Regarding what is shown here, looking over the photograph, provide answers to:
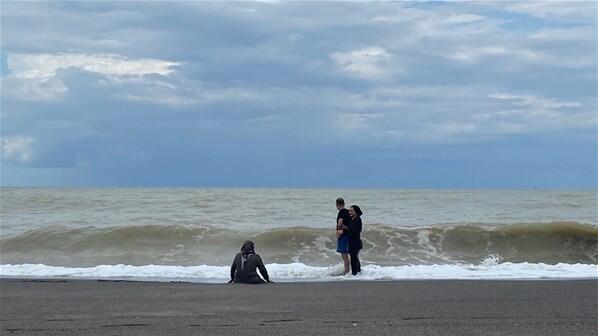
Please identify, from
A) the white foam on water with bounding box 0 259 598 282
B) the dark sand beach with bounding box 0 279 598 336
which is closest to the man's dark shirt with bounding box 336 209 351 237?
the white foam on water with bounding box 0 259 598 282

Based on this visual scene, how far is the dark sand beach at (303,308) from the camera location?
9.20 metres

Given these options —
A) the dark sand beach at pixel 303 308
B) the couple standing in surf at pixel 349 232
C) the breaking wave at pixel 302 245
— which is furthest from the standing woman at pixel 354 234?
the breaking wave at pixel 302 245

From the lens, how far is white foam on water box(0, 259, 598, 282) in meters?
17.1

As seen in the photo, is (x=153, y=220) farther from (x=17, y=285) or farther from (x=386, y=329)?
(x=386, y=329)

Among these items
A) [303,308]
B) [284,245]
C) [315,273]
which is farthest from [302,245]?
[303,308]

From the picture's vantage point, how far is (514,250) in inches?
982

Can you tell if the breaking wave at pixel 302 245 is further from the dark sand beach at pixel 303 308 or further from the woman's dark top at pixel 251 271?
the dark sand beach at pixel 303 308

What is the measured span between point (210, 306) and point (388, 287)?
3975mm

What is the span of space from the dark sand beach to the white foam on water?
188 centimetres

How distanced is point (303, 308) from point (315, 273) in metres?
6.82

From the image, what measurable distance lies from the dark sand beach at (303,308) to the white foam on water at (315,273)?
1883 millimetres

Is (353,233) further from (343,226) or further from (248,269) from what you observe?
(248,269)

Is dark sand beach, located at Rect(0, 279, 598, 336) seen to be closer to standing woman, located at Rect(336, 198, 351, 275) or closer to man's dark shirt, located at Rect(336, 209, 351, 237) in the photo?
standing woman, located at Rect(336, 198, 351, 275)

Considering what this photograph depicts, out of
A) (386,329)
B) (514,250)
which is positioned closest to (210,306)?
(386,329)
